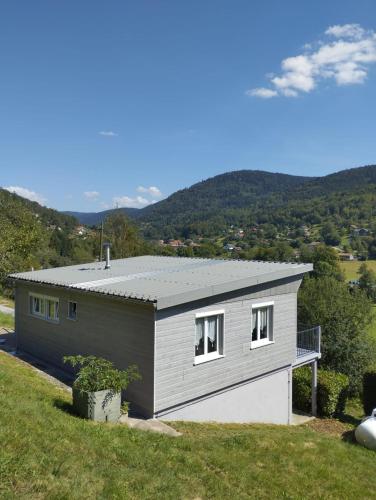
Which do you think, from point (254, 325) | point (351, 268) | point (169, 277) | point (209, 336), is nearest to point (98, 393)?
point (209, 336)

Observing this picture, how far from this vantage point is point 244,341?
479 inches

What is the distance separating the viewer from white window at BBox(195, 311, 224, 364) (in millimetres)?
10969

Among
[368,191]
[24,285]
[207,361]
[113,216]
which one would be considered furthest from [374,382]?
[368,191]

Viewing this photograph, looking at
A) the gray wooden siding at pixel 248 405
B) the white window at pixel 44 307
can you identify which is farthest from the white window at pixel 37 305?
the gray wooden siding at pixel 248 405

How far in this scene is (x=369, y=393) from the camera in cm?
1717

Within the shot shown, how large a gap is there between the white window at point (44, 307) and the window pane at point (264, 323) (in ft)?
20.6

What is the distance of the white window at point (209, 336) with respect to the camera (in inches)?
432

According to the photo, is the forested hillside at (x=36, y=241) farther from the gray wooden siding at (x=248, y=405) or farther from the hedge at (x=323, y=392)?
the gray wooden siding at (x=248, y=405)

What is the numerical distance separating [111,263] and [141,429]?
8.57m

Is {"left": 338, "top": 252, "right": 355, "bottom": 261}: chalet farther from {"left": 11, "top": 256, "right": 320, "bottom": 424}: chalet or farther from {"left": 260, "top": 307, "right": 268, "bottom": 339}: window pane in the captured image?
{"left": 260, "top": 307, "right": 268, "bottom": 339}: window pane

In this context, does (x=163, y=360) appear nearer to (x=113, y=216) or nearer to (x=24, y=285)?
(x=24, y=285)

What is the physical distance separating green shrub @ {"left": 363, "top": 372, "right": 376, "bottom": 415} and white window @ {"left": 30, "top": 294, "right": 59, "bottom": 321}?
12.5 metres

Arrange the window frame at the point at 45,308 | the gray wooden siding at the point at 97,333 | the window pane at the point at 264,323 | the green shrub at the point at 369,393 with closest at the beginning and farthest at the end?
the gray wooden siding at the point at 97,333 < the window pane at the point at 264,323 < the window frame at the point at 45,308 < the green shrub at the point at 369,393

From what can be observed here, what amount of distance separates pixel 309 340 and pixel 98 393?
A: 34.1ft
